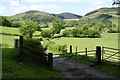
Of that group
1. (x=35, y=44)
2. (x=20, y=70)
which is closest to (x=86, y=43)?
(x=35, y=44)

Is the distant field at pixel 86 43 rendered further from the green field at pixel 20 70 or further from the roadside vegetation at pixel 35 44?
the green field at pixel 20 70

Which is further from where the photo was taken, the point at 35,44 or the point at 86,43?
the point at 86,43

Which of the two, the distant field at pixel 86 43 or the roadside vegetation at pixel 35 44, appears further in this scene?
the distant field at pixel 86 43

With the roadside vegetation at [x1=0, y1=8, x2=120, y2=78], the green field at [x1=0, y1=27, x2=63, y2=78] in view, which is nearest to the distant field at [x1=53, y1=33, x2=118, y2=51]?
the roadside vegetation at [x1=0, y1=8, x2=120, y2=78]

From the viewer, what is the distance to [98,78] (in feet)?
28.2

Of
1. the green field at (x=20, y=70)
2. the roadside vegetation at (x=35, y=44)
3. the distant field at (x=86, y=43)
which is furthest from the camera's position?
the distant field at (x=86, y=43)

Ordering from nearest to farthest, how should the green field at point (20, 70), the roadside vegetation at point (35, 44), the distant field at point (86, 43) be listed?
the green field at point (20, 70), the roadside vegetation at point (35, 44), the distant field at point (86, 43)

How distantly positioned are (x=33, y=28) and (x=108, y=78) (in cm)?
6422

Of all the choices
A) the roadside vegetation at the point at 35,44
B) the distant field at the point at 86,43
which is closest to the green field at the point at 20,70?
the roadside vegetation at the point at 35,44

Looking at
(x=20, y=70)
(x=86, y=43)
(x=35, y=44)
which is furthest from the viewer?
(x=86, y=43)

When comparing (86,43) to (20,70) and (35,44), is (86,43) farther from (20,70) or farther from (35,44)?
(20,70)

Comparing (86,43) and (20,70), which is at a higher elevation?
(20,70)

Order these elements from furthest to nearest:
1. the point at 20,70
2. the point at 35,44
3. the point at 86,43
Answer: the point at 86,43 < the point at 35,44 < the point at 20,70

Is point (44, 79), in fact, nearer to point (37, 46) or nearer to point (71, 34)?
point (37, 46)
